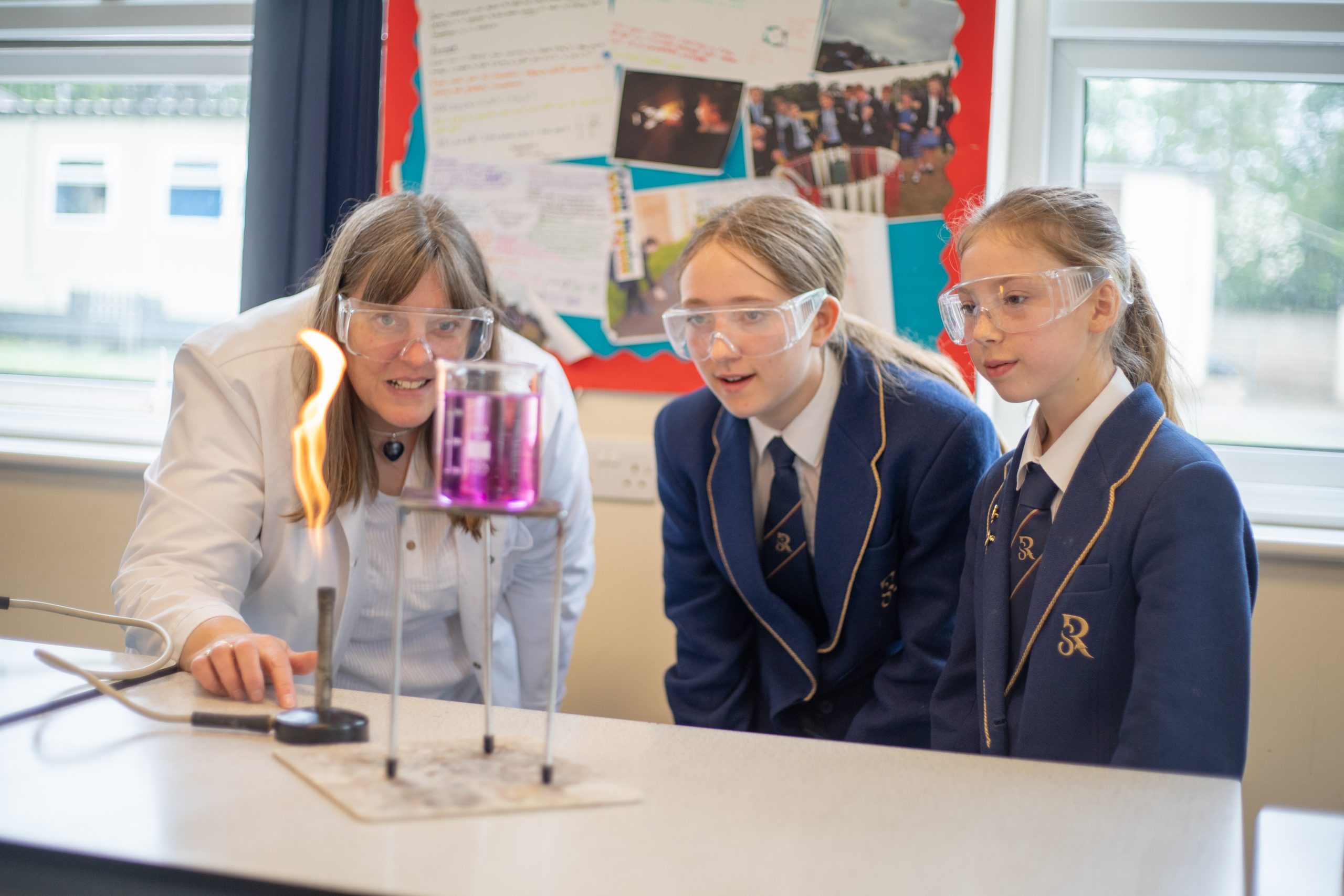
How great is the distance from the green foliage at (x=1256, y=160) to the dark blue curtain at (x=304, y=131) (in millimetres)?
1866

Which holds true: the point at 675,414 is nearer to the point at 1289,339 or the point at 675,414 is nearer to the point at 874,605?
the point at 874,605

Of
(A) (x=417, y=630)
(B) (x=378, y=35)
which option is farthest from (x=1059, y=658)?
(B) (x=378, y=35)

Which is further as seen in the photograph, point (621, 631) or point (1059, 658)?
point (621, 631)

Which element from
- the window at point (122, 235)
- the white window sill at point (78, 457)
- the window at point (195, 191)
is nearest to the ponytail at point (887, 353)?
the white window sill at point (78, 457)

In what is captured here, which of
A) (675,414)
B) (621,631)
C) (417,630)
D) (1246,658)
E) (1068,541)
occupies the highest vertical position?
(675,414)

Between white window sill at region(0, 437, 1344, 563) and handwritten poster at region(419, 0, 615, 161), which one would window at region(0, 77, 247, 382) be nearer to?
white window sill at region(0, 437, 1344, 563)

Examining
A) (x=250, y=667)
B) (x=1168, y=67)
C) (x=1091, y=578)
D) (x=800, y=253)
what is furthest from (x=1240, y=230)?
(x=250, y=667)

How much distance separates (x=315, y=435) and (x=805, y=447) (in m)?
1.00

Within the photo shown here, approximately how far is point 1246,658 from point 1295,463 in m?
1.60

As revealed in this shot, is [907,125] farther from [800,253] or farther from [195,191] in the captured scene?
[195,191]

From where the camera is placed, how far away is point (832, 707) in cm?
187

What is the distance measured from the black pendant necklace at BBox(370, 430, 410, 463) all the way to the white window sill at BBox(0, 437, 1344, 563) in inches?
60.4

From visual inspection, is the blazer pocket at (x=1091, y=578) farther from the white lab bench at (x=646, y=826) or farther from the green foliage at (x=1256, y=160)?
the green foliage at (x=1256, y=160)

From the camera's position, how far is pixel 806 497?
1.88 m
